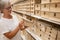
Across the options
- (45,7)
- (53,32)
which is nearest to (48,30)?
(53,32)

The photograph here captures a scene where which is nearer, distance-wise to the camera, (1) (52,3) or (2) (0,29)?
(1) (52,3)

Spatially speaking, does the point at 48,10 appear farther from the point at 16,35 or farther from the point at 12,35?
the point at 16,35

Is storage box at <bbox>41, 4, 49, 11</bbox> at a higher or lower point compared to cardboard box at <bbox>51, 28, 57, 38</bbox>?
higher

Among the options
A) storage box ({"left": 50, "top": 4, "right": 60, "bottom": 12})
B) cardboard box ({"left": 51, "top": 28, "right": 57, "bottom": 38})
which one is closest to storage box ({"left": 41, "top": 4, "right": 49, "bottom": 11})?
storage box ({"left": 50, "top": 4, "right": 60, "bottom": 12})

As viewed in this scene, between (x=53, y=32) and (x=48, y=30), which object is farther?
(x=48, y=30)

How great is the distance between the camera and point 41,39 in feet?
4.54

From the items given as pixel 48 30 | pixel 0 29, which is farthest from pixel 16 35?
pixel 48 30

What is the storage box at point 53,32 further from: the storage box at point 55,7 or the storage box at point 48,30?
the storage box at point 55,7

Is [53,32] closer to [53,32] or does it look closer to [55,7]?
[53,32]

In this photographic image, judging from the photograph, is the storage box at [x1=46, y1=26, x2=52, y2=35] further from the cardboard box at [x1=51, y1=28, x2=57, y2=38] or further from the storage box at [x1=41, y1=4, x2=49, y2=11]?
the storage box at [x1=41, y1=4, x2=49, y2=11]

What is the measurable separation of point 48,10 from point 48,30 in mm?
177

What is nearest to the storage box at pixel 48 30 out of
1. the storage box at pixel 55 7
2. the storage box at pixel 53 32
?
the storage box at pixel 53 32

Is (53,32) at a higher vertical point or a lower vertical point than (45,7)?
lower

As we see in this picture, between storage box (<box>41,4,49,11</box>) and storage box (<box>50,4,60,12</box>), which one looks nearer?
storage box (<box>50,4,60,12</box>)
